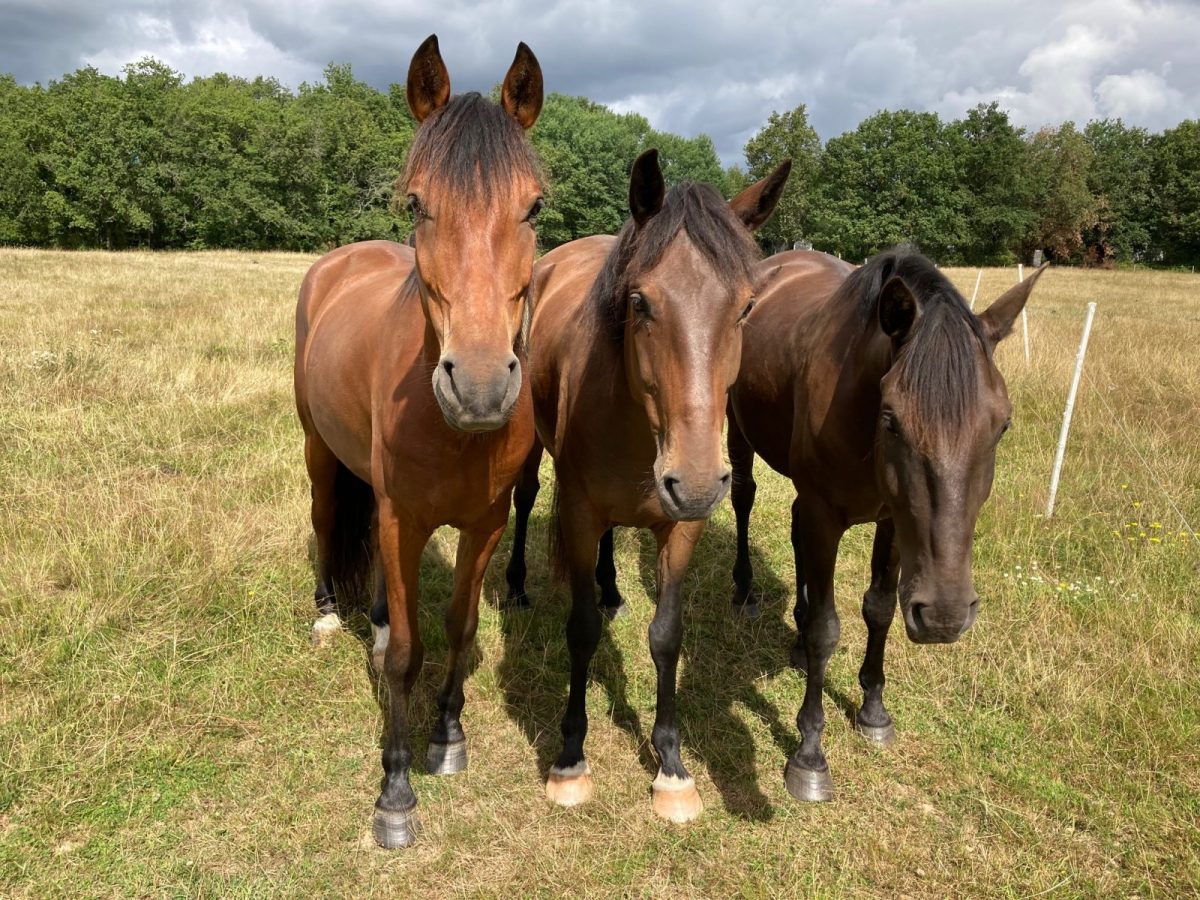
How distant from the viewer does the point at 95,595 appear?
356 cm

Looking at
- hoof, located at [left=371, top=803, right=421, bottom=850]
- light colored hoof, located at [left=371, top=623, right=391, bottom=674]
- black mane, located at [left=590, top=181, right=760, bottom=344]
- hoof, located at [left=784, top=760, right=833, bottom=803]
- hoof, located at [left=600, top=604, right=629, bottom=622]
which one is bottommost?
hoof, located at [left=371, top=803, right=421, bottom=850]

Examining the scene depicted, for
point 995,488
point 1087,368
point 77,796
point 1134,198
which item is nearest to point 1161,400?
point 1087,368

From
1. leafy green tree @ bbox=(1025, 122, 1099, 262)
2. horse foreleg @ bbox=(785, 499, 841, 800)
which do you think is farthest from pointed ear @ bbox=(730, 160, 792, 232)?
leafy green tree @ bbox=(1025, 122, 1099, 262)

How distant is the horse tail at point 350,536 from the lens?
4000mm

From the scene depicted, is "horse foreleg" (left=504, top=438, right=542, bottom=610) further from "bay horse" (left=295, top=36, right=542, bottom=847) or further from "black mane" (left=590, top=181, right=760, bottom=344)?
→ "black mane" (left=590, top=181, right=760, bottom=344)

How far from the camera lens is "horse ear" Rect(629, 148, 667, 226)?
2.08m

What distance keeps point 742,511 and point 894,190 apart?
162 ft

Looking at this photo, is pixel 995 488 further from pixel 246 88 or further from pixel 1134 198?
pixel 246 88

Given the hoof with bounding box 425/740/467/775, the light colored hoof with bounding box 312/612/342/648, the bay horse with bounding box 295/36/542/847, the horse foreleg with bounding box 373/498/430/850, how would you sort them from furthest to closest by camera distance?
1. the light colored hoof with bounding box 312/612/342/648
2. the hoof with bounding box 425/740/467/775
3. the horse foreleg with bounding box 373/498/430/850
4. the bay horse with bounding box 295/36/542/847

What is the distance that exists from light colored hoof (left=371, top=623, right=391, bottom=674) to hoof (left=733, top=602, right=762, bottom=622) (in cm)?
220

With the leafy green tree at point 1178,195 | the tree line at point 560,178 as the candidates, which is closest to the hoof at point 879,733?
the tree line at point 560,178

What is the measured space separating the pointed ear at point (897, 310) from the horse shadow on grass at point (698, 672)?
2.05 m

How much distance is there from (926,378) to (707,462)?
790 millimetres

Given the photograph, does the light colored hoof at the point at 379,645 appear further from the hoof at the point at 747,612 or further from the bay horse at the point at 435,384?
the hoof at the point at 747,612
